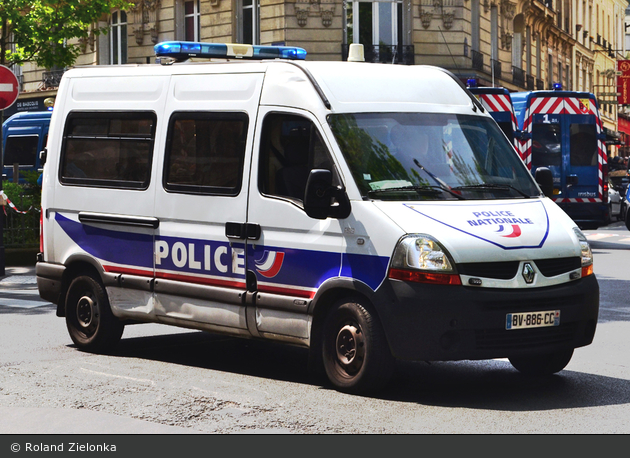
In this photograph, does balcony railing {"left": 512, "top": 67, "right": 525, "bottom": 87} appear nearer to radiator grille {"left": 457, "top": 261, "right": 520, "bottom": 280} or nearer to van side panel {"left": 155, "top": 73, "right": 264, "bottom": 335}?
van side panel {"left": 155, "top": 73, "right": 264, "bottom": 335}

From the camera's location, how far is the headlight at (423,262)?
653 centimetres

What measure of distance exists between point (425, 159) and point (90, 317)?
3.34 m

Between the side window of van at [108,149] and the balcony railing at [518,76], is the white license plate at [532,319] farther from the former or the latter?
the balcony railing at [518,76]

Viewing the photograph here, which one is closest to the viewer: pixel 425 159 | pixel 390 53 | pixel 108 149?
pixel 425 159

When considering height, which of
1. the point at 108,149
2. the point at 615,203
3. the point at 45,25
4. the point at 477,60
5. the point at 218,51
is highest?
the point at 477,60

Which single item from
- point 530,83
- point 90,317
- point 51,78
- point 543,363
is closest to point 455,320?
point 543,363

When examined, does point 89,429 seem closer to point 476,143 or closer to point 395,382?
point 395,382

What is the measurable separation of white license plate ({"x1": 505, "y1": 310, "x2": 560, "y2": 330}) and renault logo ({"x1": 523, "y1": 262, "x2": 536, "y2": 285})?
8.1 inches

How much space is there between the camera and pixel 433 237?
21.5 ft

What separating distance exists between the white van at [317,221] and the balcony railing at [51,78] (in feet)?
100

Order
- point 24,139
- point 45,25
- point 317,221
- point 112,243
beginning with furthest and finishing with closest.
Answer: point 24,139
point 45,25
point 112,243
point 317,221

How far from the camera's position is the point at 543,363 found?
7.59 m

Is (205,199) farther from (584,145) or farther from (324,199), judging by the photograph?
(584,145)

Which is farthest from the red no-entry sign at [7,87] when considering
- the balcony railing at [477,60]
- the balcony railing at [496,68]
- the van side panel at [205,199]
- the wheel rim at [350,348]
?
the balcony railing at [496,68]
